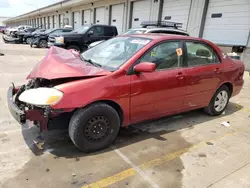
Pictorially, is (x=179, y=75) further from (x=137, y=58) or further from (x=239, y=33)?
(x=239, y=33)

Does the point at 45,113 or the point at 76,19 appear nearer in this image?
the point at 45,113

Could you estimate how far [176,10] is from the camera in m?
12.9

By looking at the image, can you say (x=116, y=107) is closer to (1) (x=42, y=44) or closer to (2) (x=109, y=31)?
(2) (x=109, y=31)

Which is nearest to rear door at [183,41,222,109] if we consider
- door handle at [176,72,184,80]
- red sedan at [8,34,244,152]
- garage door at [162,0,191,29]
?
red sedan at [8,34,244,152]

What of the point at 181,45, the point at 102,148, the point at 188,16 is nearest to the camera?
the point at 102,148

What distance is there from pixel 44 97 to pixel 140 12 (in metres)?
15.2

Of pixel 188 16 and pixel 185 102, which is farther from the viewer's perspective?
pixel 188 16

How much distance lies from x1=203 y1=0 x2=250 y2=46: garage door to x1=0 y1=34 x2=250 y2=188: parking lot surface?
7.52m

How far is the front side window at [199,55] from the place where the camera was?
3574 mm

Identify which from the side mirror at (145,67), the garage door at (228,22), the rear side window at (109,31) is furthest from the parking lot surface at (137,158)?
the rear side window at (109,31)

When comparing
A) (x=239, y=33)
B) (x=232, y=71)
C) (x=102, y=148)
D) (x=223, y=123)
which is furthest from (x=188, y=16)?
(x=102, y=148)

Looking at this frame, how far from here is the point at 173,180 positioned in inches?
93.3

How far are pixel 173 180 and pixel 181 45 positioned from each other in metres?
2.17

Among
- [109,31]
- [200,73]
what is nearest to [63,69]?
[200,73]
